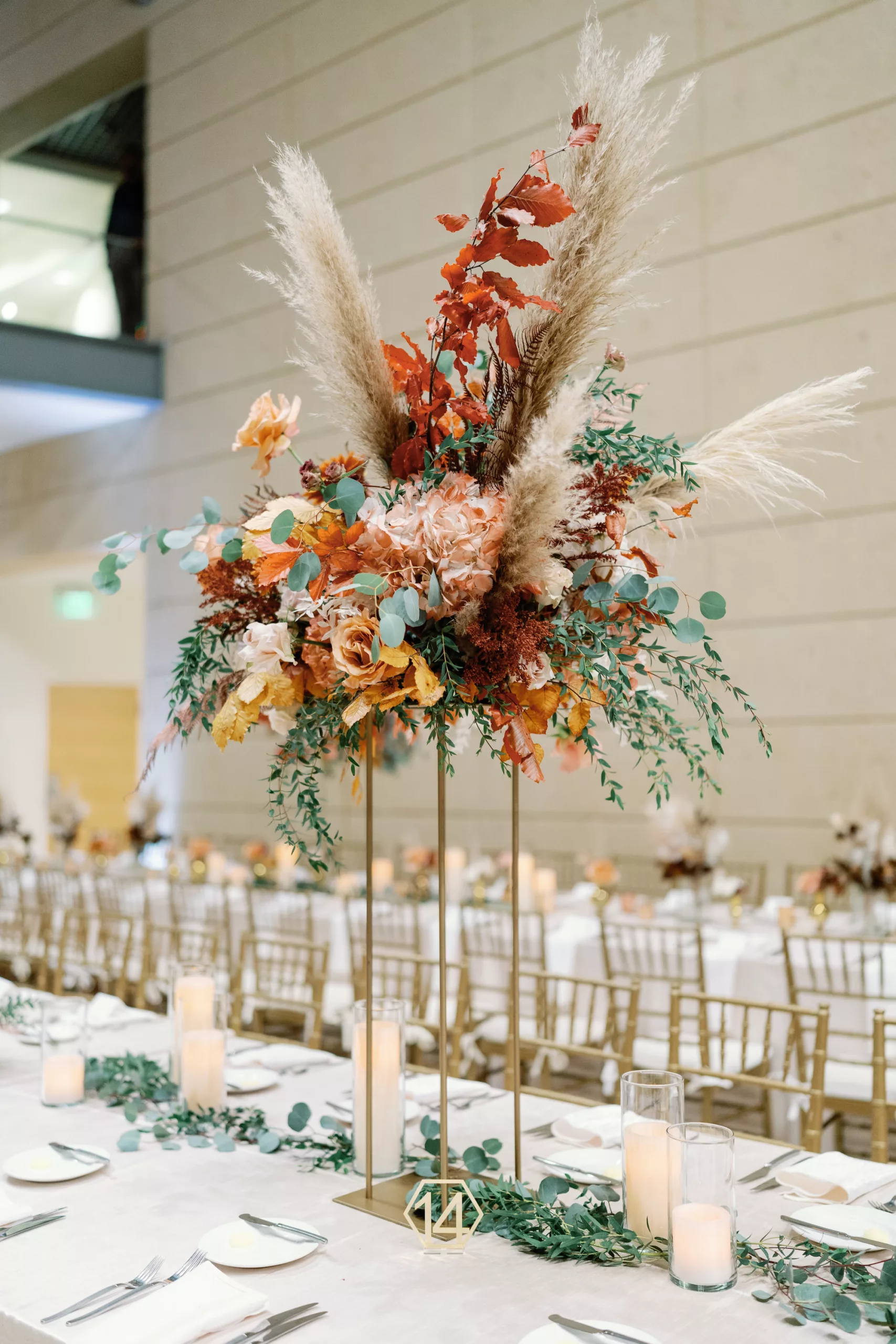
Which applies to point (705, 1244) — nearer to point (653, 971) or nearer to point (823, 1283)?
point (823, 1283)

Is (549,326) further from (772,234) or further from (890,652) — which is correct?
(772,234)

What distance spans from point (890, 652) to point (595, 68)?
5.60m

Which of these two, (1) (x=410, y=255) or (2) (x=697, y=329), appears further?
(1) (x=410, y=255)

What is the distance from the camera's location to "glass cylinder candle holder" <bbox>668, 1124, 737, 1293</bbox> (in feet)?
5.00

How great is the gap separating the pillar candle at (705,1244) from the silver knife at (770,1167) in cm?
45

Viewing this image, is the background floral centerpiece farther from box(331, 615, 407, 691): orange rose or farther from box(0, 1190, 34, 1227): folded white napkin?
box(0, 1190, 34, 1227): folded white napkin

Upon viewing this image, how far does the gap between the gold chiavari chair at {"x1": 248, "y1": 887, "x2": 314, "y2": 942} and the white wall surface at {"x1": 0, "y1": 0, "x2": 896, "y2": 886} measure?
1385 mm

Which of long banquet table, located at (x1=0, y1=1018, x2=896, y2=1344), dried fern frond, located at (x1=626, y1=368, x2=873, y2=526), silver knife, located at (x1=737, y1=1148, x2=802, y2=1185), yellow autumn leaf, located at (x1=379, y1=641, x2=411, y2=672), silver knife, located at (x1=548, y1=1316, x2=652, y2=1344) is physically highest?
dried fern frond, located at (x1=626, y1=368, x2=873, y2=526)

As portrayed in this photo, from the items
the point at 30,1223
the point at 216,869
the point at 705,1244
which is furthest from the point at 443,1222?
the point at 216,869

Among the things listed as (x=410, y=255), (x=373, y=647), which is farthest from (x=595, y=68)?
(x=410, y=255)

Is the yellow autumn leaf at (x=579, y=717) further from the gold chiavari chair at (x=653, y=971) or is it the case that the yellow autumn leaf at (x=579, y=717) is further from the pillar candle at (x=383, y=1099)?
the gold chiavari chair at (x=653, y=971)

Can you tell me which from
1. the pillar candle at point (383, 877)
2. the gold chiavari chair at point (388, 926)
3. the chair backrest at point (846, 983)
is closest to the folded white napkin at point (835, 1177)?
the chair backrest at point (846, 983)

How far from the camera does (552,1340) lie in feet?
4.57

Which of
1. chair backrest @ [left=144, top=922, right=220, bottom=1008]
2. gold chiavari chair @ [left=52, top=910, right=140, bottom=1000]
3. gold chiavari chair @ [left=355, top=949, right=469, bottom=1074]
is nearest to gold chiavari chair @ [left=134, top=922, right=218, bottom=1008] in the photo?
chair backrest @ [left=144, top=922, right=220, bottom=1008]
